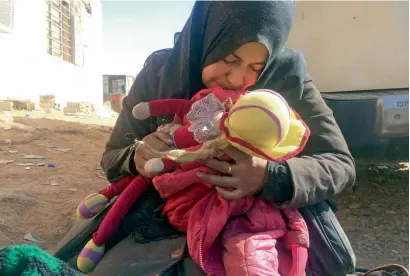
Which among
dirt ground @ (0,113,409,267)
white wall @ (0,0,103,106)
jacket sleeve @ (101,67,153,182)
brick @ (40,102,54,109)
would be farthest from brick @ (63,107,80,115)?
jacket sleeve @ (101,67,153,182)

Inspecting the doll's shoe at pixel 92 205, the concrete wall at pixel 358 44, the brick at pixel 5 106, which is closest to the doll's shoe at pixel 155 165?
the doll's shoe at pixel 92 205

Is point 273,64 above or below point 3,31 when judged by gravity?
below

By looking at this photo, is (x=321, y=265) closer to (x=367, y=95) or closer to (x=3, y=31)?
(x=367, y=95)

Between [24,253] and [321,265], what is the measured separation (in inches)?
34.5

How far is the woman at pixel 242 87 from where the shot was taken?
4.25 feet

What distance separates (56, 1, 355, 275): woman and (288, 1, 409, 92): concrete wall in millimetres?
2212

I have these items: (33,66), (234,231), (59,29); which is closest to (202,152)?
(234,231)

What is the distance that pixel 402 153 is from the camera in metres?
3.79

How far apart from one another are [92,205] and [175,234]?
318 millimetres

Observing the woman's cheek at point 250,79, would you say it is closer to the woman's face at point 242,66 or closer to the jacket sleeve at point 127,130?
the woman's face at point 242,66

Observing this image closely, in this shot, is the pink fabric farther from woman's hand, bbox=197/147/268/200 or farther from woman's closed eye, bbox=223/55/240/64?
woman's closed eye, bbox=223/55/240/64

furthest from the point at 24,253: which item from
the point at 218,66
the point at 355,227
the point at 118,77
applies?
the point at 118,77

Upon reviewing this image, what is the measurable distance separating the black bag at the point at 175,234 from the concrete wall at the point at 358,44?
7.86 feet

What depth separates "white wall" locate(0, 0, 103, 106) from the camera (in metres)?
9.31
